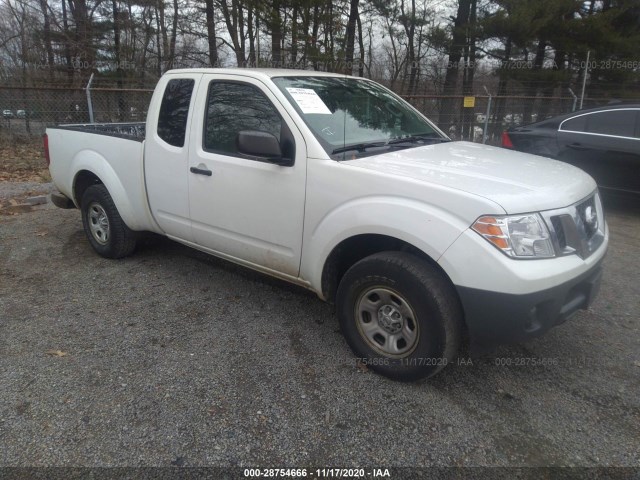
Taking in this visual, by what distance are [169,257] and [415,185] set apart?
3.19 meters

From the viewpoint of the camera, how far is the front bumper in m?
2.38

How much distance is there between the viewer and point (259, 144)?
3029 mm

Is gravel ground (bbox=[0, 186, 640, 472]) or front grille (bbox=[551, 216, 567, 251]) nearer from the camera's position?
gravel ground (bbox=[0, 186, 640, 472])

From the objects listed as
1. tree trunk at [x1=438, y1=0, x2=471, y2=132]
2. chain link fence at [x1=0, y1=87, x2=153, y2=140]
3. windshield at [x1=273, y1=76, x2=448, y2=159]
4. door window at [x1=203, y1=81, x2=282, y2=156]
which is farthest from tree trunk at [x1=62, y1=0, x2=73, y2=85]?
windshield at [x1=273, y1=76, x2=448, y2=159]

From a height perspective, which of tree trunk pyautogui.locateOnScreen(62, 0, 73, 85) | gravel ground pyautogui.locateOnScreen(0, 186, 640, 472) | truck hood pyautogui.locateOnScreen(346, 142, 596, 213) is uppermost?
tree trunk pyautogui.locateOnScreen(62, 0, 73, 85)

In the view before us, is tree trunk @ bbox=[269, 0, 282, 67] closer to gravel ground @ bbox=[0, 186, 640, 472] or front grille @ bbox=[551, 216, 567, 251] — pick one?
gravel ground @ bbox=[0, 186, 640, 472]

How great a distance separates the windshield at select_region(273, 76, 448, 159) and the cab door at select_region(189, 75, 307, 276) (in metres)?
0.19

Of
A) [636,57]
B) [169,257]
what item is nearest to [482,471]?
[169,257]

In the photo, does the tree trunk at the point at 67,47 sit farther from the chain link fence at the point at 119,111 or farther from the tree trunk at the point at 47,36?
the chain link fence at the point at 119,111

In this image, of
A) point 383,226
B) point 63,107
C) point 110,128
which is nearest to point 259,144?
point 383,226

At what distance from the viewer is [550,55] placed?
15.9 meters

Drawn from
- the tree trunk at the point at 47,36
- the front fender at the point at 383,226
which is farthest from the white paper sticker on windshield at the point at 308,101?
the tree trunk at the point at 47,36

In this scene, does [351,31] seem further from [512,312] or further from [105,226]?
[512,312]

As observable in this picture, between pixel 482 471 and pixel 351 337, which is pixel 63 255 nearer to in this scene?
pixel 351 337
